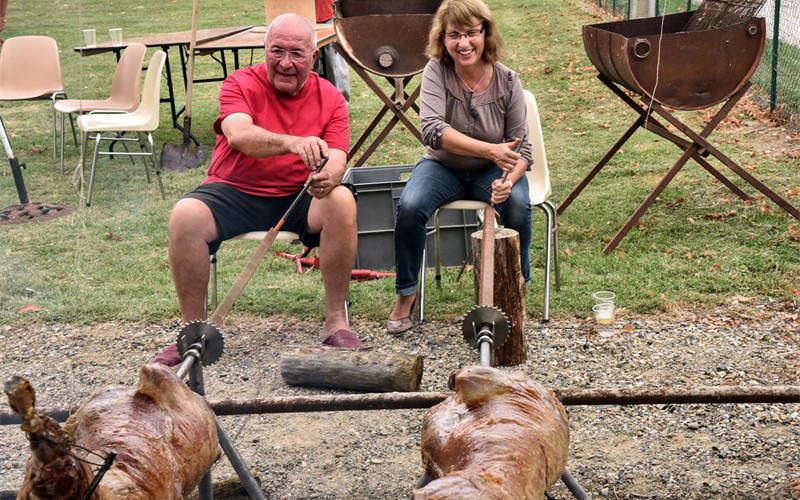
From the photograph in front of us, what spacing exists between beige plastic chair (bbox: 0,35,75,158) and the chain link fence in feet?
24.0

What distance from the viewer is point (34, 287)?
436 cm

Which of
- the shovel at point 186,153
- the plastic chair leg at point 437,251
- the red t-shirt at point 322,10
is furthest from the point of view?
the red t-shirt at point 322,10

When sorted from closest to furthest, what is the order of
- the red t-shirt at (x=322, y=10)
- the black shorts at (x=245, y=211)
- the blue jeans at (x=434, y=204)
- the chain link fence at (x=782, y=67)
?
the black shorts at (x=245, y=211)
the blue jeans at (x=434, y=204)
the chain link fence at (x=782, y=67)
the red t-shirt at (x=322, y=10)

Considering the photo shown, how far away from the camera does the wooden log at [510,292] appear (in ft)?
12.8

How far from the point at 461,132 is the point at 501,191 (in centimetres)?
50

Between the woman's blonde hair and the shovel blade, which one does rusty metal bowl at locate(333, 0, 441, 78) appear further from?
the shovel blade

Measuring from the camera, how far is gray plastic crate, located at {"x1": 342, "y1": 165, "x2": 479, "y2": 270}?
500cm

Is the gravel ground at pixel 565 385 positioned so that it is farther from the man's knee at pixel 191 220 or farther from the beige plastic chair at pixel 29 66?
the beige plastic chair at pixel 29 66

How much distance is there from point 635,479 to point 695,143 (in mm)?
3041

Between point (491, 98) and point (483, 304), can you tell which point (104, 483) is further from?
point (491, 98)

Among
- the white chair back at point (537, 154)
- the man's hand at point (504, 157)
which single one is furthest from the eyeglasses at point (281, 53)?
the white chair back at point (537, 154)

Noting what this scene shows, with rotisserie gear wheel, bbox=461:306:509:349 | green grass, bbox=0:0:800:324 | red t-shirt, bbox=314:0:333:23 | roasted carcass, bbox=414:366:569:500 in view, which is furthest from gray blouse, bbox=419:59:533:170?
red t-shirt, bbox=314:0:333:23

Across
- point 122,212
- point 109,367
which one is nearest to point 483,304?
point 109,367

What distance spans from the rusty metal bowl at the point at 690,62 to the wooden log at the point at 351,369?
7.96 ft
